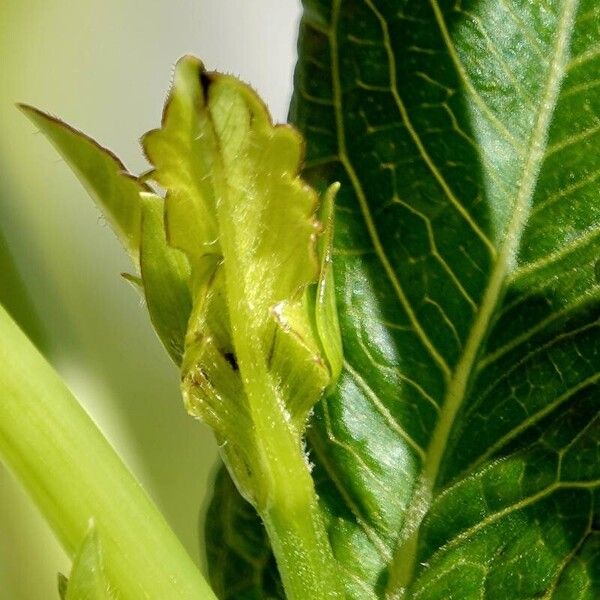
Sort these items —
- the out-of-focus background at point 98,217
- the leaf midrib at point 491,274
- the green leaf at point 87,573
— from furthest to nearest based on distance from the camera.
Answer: the out-of-focus background at point 98,217, the leaf midrib at point 491,274, the green leaf at point 87,573

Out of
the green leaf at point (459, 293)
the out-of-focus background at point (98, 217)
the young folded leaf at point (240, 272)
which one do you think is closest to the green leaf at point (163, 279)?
the young folded leaf at point (240, 272)

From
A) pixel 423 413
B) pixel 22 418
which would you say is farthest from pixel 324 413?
pixel 22 418

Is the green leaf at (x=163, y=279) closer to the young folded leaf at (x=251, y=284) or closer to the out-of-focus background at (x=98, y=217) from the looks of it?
the young folded leaf at (x=251, y=284)

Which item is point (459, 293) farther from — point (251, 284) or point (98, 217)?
point (98, 217)

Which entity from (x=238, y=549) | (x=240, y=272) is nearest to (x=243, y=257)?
(x=240, y=272)

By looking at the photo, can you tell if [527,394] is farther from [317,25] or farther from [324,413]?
[317,25]

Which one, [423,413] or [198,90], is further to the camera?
[423,413]

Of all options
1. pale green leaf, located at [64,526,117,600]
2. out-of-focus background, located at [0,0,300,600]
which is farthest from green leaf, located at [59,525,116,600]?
out-of-focus background, located at [0,0,300,600]
